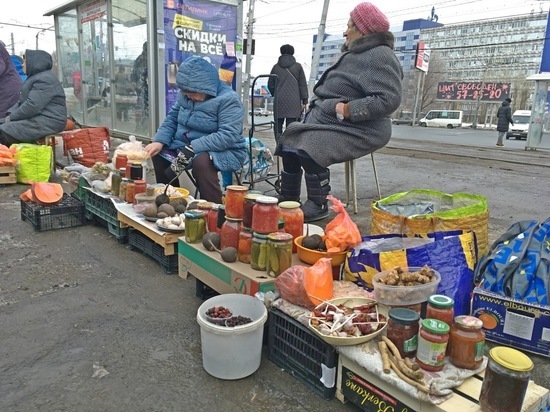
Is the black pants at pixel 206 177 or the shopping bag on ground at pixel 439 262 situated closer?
the shopping bag on ground at pixel 439 262

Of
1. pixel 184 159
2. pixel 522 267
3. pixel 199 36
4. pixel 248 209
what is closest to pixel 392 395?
pixel 522 267

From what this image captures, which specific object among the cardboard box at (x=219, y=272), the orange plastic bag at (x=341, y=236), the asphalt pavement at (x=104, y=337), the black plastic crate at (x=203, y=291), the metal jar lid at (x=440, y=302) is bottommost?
the asphalt pavement at (x=104, y=337)

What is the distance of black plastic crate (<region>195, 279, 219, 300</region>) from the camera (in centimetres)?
258

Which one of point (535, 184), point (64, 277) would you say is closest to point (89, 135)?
point (64, 277)

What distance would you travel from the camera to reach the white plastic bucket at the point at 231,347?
1773 millimetres

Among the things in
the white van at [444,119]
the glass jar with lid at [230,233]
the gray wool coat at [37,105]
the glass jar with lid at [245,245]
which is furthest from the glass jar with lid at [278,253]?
the white van at [444,119]

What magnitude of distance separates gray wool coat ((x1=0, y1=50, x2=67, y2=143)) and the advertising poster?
5.16ft

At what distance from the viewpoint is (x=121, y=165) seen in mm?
3986

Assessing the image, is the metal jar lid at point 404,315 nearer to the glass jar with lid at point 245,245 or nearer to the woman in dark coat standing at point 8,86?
the glass jar with lid at point 245,245

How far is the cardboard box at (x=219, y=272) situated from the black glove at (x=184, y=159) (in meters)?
1.02

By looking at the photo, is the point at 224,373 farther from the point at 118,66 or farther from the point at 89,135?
the point at 118,66

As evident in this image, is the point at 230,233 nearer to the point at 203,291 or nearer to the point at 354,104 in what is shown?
the point at 203,291

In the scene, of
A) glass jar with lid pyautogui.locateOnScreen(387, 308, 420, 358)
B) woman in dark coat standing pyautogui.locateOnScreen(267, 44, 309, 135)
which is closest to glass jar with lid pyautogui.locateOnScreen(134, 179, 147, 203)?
glass jar with lid pyautogui.locateOnScreen(387, 308, 420, 358)

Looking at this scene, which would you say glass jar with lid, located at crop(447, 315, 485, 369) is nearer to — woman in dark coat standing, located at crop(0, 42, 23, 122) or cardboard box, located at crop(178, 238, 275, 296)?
cardboard box, located at crop(178, 238, 275, 296)
